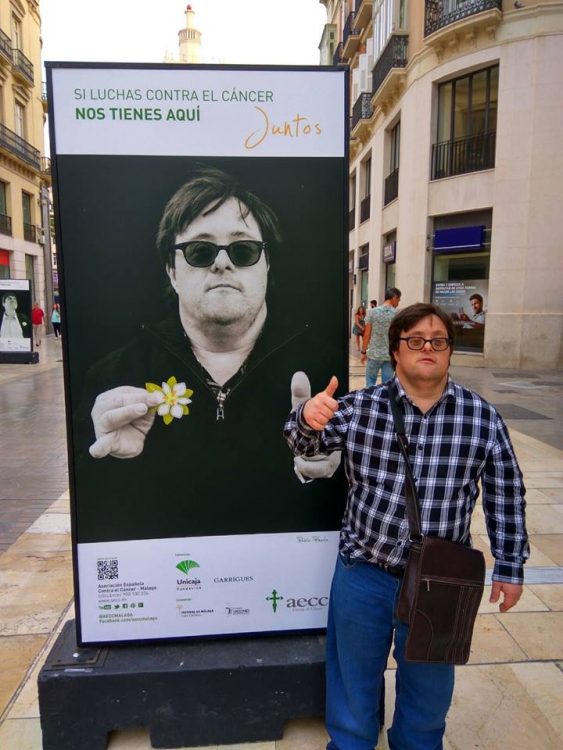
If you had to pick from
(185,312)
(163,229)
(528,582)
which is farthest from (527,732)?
(163,229)

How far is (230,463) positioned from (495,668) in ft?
5.97

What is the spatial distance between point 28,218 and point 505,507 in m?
34.9

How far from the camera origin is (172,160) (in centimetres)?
225

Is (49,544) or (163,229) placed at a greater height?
(163,229)

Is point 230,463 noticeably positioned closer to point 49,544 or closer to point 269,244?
point 269,244

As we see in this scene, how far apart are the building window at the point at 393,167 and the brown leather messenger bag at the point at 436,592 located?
2081cm

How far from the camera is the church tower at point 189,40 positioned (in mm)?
117562

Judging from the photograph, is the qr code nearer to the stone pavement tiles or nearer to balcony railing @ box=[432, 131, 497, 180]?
the stone pavement tiles

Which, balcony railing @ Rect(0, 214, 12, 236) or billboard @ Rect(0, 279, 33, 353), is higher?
balcony railing @ Rect(0, 214, 12, 236)

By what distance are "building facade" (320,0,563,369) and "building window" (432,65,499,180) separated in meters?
0.04

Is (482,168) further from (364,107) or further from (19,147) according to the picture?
(19,147)

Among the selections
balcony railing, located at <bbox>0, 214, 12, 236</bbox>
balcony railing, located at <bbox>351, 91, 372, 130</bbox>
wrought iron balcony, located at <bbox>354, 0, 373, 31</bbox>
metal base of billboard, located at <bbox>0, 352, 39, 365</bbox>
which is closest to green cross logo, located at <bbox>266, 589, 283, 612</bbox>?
metal base of billboard, located at <bbox>0, 352, 39, 365</bbox>

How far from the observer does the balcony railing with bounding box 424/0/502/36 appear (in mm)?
16125

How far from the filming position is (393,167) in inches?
896
